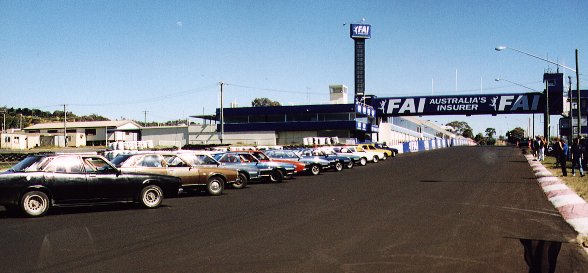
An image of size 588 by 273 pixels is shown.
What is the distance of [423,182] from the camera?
793 inches

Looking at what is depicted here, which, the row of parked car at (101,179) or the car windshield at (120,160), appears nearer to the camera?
the row of parked car at (101,179)

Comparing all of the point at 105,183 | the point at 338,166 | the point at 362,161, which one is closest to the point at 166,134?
the point at 362,161

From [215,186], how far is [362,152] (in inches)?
851

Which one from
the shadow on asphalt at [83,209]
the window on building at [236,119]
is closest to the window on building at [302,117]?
the window on building at [236,119]

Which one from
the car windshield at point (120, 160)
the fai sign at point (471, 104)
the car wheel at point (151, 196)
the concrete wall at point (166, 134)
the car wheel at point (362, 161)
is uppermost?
the fai sign at point (471, 104)

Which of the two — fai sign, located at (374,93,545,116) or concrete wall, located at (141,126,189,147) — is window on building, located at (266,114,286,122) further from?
fai sign, located at (374,93,545,116)

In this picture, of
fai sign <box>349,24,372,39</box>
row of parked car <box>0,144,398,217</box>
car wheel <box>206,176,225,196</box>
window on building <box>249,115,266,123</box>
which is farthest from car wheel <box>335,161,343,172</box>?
fai sign <box>349,24,372,39</box>

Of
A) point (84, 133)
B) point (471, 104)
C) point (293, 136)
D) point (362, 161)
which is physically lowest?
point (362, 161)

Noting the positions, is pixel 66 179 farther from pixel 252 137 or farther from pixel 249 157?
pixel 252 137

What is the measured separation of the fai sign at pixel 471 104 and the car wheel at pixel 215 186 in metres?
59.3

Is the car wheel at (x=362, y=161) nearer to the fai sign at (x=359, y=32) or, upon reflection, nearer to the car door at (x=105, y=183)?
the car door at (x=105, y=183)

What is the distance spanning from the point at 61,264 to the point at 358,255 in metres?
3.89

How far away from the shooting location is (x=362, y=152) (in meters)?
36.8

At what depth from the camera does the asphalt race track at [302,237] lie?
6.73 meters
